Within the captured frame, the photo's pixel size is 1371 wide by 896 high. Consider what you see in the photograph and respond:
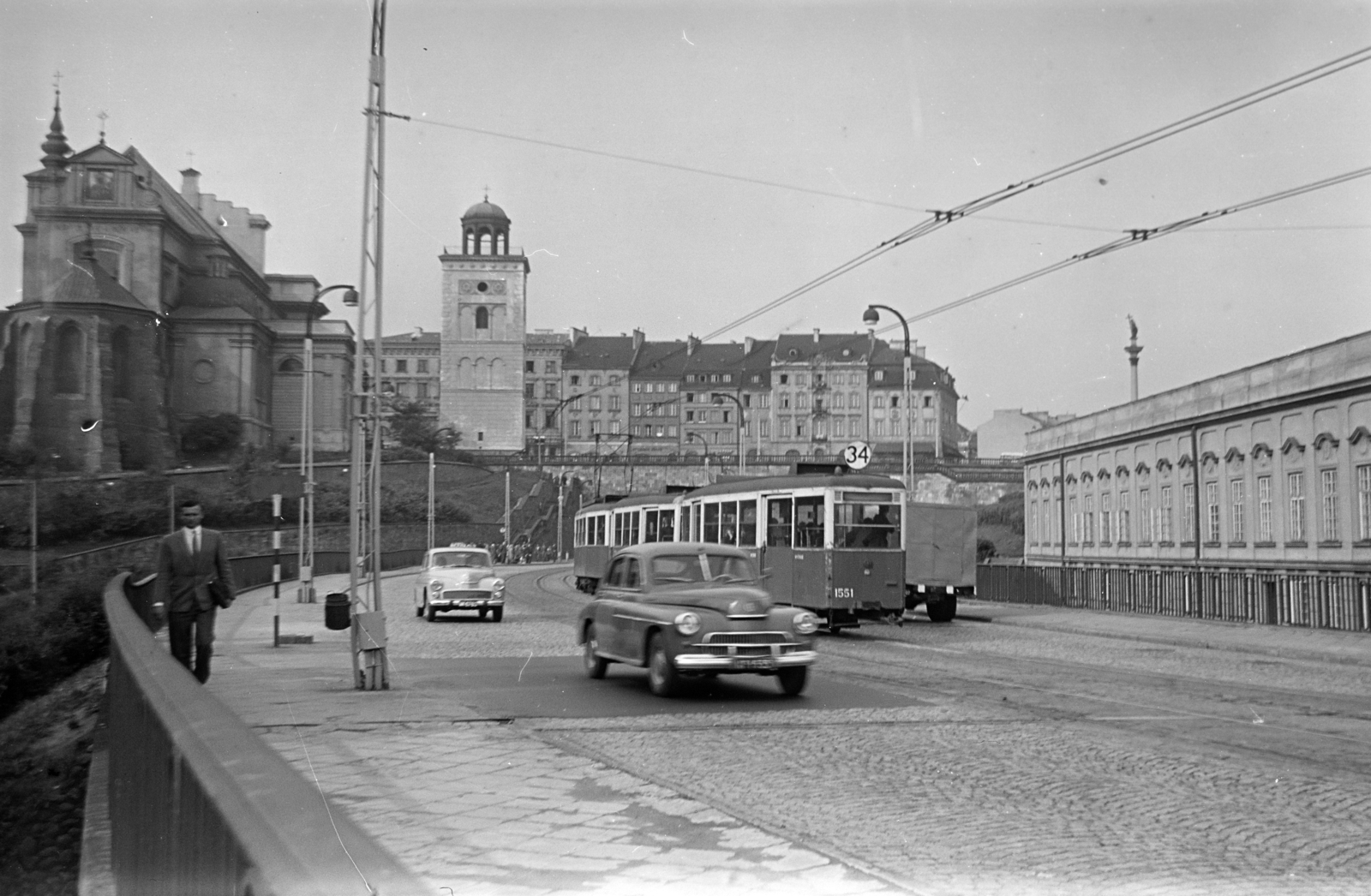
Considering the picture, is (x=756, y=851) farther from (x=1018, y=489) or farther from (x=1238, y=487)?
(x=1018, y=489)

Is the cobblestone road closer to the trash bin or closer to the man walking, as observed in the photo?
the man walking

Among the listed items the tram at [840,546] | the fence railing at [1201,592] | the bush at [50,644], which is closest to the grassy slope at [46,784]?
the bush at [50,644]

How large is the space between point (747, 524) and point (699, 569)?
1247cm

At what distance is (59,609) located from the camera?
76.8ft

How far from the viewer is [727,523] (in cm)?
2870

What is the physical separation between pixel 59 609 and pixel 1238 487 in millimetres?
33081

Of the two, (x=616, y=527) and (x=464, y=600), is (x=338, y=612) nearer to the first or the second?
(x=464, y=600)

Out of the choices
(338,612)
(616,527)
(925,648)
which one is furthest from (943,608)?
(338,612)

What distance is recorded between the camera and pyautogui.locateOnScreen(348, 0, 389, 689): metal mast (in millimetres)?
13906

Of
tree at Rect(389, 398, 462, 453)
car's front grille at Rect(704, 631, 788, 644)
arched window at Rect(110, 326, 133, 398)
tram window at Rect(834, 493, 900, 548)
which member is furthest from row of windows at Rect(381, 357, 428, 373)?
car's front grille at Rect(704, 631, 788, 644)

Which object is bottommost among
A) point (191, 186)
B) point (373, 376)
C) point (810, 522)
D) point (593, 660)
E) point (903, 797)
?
point (903, 797)

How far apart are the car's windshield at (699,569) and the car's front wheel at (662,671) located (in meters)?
0.98

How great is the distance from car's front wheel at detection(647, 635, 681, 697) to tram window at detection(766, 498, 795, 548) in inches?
458

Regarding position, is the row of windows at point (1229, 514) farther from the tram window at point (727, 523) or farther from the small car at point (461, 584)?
the small car at point (461, 584)
